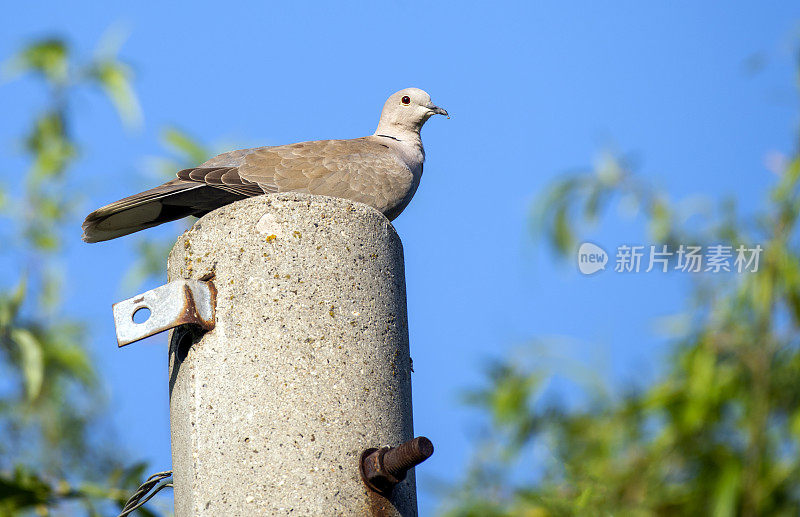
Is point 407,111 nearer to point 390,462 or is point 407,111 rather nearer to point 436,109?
point 436,109

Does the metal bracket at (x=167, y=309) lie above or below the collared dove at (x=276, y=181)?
below

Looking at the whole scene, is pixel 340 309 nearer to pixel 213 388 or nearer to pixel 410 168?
pixel 213 388

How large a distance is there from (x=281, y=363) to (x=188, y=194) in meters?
1.53

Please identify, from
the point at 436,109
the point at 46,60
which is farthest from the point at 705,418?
the point at 46,60

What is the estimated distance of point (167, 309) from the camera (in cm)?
365

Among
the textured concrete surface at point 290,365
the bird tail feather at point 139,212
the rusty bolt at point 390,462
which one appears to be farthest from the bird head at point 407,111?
the rusty bolt at point 390,462

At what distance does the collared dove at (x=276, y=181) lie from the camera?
467 centimetres

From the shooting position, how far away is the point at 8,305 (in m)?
6.73

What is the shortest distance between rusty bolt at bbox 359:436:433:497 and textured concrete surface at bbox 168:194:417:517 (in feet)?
0.12

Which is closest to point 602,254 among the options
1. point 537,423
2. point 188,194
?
point 537,423

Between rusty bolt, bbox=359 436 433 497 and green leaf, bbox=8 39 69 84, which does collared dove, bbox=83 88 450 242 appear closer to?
rusty bolt, bbox=359 436 433 497

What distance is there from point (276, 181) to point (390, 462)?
1931mm

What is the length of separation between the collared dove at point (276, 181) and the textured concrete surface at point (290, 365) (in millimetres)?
841

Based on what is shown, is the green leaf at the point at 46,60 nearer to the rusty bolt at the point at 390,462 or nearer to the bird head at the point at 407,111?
the bird head at the point at 407,111
